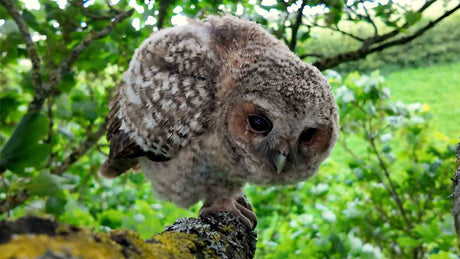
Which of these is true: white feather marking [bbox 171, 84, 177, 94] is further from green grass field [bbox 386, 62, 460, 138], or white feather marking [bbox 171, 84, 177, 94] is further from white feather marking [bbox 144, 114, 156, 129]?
green grass field [bbox 386, 62, 460, 138]

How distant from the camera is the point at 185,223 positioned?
89 cm

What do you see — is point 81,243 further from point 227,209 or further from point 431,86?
point 431,86

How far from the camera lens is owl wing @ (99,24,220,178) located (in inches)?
46.8

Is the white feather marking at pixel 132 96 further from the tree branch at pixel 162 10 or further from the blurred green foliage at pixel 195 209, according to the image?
the tree branch at pixel 162 10

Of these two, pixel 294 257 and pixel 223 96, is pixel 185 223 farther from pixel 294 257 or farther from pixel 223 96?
pixel 294 257

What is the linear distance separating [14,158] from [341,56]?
4.21 ft

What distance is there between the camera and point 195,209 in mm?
2887

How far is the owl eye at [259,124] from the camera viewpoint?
1.11 meters

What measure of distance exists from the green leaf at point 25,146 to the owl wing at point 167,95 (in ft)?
1.15

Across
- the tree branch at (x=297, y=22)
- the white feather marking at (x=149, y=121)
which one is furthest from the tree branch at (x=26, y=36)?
the tree branch at (x=297, y=22)

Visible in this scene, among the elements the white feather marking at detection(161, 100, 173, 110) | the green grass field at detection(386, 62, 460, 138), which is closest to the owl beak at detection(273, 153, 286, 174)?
the white feather marking at detection(161, 100, 173, 110)

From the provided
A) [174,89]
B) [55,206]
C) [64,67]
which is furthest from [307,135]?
[64,67]

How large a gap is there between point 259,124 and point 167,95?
32 cm

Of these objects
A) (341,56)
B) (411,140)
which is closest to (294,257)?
(341,56)
